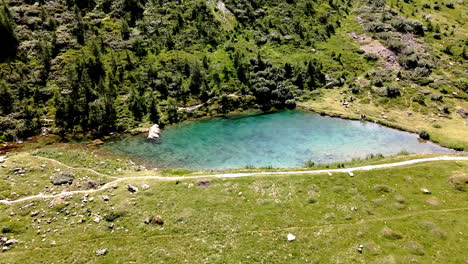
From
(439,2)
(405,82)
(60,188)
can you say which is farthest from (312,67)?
(439,2)

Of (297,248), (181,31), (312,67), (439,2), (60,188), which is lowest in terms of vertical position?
(297,248)

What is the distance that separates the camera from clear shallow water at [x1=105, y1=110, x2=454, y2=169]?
67812mm

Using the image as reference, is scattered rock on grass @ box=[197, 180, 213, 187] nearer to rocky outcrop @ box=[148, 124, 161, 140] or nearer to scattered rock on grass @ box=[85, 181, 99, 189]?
scattered rock on grass @ box=[85, 181, 99, 189]

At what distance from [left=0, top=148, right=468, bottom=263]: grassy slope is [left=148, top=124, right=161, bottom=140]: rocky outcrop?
82.4 feet

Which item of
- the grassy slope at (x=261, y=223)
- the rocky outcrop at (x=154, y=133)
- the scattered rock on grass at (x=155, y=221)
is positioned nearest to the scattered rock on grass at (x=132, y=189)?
the grassy slope at (x=261, y=223)

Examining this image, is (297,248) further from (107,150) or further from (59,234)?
(107,150)

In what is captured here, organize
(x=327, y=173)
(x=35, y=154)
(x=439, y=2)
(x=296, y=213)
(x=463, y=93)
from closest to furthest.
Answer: (x=296, y=213), (x=327, y=173), (x=35, y=154), (x=463, y=93), (x=439, y=2)

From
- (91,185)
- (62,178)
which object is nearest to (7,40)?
(62,178)

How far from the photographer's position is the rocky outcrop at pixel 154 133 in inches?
3027

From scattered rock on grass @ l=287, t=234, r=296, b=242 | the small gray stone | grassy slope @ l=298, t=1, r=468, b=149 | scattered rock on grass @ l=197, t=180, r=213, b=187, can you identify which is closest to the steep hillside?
grassy slope @ l=298, t=1, r=468, b=149

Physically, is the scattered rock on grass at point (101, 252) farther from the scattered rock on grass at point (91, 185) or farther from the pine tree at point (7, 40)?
the pine tree at point (7, 40)

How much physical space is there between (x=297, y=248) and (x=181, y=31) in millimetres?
97019

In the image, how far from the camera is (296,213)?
47156 mm

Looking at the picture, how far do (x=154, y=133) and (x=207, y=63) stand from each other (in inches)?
1513
